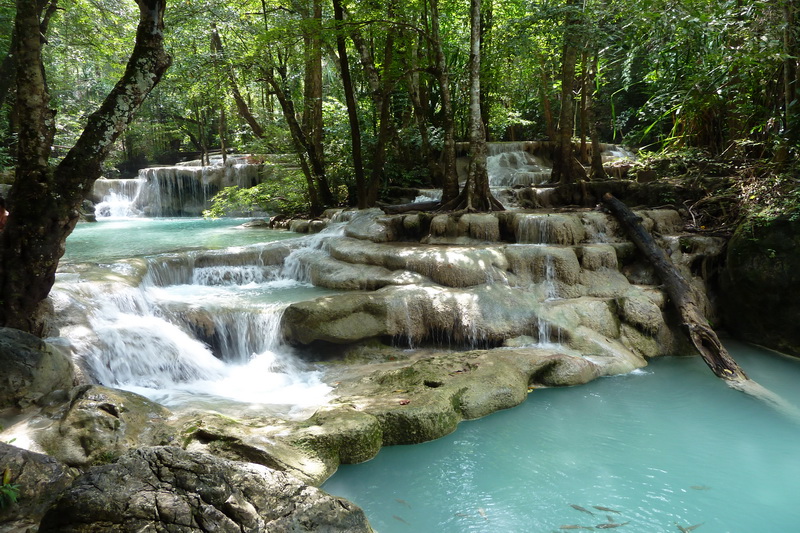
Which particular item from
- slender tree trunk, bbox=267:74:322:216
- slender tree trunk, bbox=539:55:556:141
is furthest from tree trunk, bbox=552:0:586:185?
slender tree trunk, bbox=267:74:322:216

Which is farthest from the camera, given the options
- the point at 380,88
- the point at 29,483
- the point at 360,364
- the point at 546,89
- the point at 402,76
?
the point at 546,89

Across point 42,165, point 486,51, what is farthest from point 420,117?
point 42,165

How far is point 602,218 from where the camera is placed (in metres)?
8.98

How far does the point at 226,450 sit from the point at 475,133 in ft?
24.3

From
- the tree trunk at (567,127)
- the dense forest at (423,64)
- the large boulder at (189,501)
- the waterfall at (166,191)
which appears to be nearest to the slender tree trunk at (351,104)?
the dense forest at (423,64)

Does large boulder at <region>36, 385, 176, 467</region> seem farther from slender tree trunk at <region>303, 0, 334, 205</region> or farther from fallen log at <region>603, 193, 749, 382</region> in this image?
slender tree trunk at <region>303, 0, 334, 205</region>

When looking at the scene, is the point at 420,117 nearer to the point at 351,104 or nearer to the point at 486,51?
the point at 486,51

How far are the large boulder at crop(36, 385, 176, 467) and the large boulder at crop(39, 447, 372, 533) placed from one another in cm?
128

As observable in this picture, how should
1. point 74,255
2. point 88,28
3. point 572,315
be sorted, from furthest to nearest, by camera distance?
point 88,28, point 74,255, point 572,315

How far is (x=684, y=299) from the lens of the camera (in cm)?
682

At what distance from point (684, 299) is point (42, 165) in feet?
24.2

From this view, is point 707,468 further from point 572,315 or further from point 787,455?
point 572,315

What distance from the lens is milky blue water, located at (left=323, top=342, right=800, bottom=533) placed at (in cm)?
345

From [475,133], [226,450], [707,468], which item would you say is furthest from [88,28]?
[707,468]
